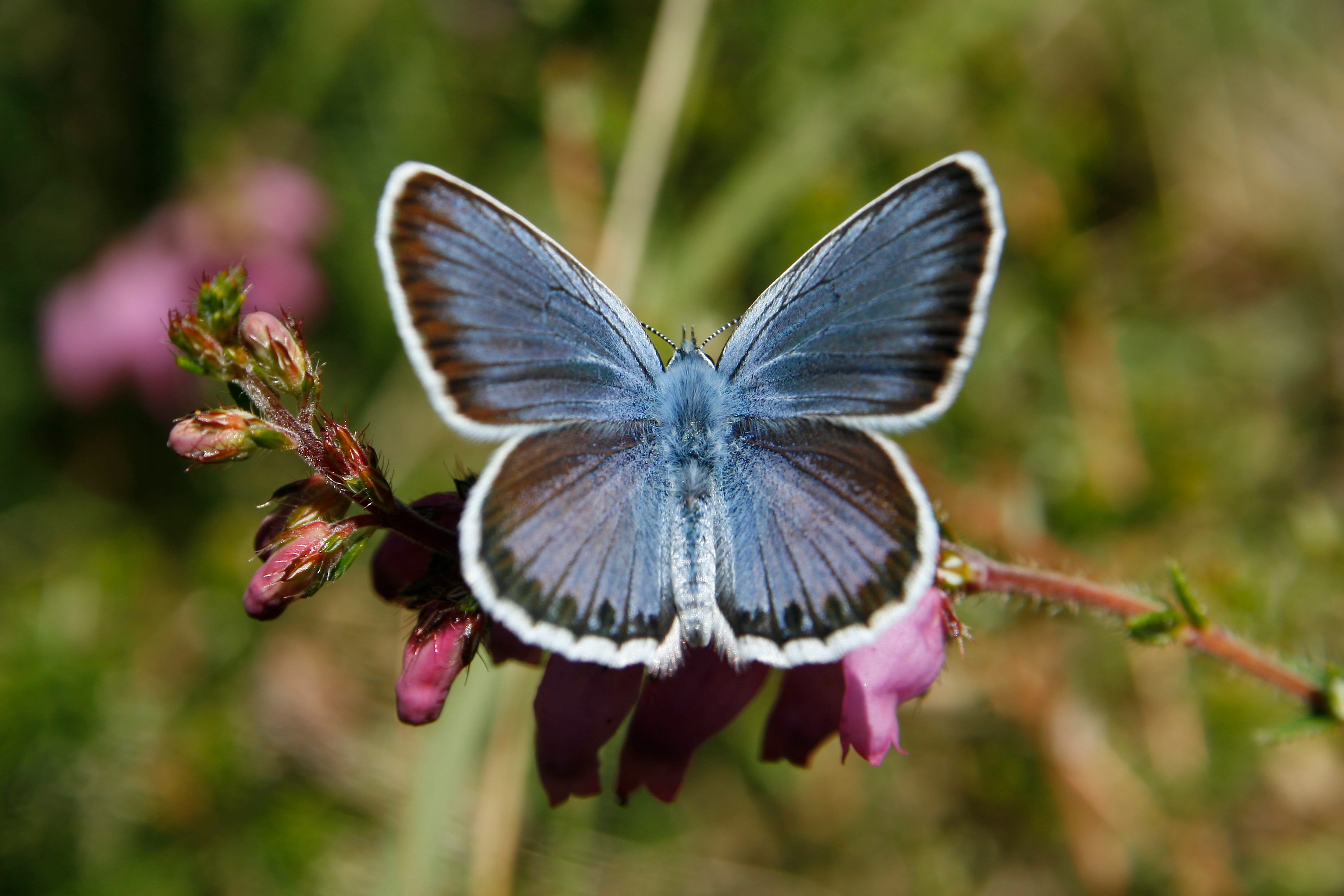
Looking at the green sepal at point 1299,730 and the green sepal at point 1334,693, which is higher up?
the green sepal at point 1334,693

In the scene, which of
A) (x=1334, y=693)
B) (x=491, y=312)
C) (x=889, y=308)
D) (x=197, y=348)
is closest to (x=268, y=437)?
(x=197, y=348)

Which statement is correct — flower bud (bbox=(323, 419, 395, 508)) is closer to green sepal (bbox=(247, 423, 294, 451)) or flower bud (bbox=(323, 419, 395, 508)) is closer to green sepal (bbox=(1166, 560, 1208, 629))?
green sepal (bbox=(247, 423, 294, 451))

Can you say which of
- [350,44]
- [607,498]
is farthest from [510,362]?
[350,44]

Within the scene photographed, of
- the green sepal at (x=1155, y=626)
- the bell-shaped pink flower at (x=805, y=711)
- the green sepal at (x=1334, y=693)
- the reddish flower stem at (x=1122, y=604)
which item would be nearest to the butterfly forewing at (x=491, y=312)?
the bell-shaped pink flower at (x=805, y=711)

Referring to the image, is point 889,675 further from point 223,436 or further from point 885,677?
point 223,436

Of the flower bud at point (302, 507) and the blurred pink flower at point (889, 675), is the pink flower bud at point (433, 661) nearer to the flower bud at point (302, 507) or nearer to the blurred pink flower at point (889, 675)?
the flower bud at point (302, 507)

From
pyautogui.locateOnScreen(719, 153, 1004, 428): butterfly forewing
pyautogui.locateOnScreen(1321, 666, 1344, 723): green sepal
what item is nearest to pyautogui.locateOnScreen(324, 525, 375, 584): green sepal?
pyautogui.locateOnScreen(719, 153, 1004, 428): butterfly forewing

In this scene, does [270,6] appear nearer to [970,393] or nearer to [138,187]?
[138,187]
